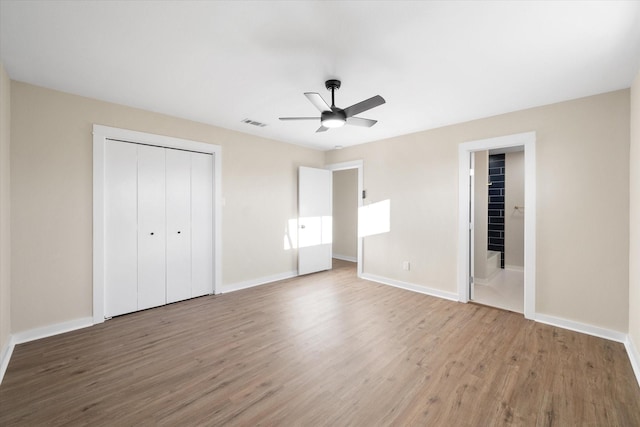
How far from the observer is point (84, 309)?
9.95ft

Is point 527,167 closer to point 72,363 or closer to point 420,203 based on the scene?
point 420,203

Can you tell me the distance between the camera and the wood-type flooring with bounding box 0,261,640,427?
→ 1.75 meters

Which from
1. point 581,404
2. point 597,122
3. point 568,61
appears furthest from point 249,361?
point 597,122

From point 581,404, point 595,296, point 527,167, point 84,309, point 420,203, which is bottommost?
point 581,404

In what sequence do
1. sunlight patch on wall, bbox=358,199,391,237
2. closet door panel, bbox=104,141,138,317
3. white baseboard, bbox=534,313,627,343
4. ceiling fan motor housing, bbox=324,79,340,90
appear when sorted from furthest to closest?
sunlight patch on wall, bbox=358,199,391,237
closet door panel, bbox=104,141,138,317
white baseboard, bbox=534,313,627,343
ceiling fan motor housing, bbox=324,79,340,90

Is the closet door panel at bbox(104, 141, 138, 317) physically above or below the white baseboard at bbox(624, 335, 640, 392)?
above

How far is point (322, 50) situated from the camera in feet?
6.95

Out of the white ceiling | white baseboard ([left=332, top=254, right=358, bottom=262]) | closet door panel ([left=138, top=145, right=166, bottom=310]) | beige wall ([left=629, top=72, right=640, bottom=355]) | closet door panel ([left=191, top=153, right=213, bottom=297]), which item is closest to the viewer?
the white ceiling

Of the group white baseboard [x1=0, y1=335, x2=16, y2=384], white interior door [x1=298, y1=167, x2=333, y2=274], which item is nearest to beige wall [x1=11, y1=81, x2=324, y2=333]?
white baseboard [x1=0, y1=335, x2=16, y2=384]

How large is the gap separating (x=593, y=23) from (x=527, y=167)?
70.2 inches

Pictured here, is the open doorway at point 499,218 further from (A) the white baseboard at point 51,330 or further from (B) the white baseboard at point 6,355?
(B) the white baseboard at point 6,355

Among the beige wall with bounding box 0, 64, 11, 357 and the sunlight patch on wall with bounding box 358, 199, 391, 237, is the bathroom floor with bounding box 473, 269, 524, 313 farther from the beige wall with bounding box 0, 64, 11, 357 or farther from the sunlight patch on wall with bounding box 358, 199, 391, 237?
the beige wall with bounding box 0, 64, 11, 357

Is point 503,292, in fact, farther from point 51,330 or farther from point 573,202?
point 51,330

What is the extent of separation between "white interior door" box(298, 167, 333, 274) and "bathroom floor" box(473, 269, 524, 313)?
9.03ft
